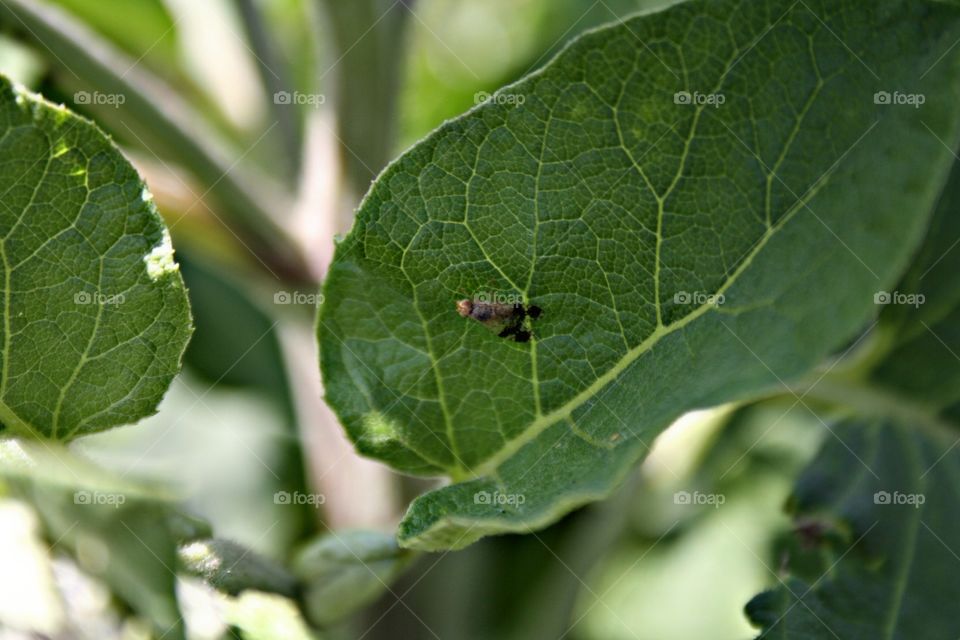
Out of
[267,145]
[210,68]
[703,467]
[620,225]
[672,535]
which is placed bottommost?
[672,535]

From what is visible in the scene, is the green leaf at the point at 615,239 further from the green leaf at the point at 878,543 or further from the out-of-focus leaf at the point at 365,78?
the out-of-focus leaf at the point at 365,78

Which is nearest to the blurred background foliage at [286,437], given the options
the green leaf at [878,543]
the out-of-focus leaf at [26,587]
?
the out-of-focus leaf at [26,587]

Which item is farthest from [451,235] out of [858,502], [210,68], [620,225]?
[210,68]

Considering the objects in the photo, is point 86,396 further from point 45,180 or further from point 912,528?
point 912,528

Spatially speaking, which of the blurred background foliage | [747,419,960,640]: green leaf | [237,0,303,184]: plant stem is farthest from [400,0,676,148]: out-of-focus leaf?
[747,419,960,640]: green leaf

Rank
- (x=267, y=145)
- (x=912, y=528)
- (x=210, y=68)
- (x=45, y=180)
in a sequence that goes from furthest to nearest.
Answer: (x=210, y=68) → (x=267, y=145) → (x=912, y=528) → (x=45, y=180)

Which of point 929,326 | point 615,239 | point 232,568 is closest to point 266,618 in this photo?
point 232,568

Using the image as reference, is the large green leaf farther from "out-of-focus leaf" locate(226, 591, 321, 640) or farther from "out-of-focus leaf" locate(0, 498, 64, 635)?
"out-of-focus leaf" locate(0, 498, 64, 635)
